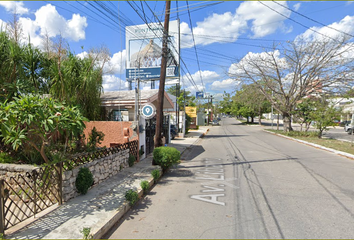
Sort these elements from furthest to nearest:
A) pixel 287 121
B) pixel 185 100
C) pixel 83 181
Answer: pixel 185 100
pixel 287 121
pixel 83 181

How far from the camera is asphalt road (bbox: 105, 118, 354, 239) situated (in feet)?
11.5

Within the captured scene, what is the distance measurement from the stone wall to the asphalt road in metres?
1.54

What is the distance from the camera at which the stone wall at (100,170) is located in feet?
14.8

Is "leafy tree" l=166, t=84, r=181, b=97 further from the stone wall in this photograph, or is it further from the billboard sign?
the stone wall

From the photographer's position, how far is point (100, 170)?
19.0ft

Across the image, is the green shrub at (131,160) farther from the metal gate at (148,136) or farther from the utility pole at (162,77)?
the metal gate at (148,136)

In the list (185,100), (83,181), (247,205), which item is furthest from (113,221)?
(185,100)

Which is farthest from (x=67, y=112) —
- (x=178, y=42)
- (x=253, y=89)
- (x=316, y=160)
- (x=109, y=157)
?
(x=253, y=89)

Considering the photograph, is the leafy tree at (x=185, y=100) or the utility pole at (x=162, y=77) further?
the leafy tree at (x=185, y=100)

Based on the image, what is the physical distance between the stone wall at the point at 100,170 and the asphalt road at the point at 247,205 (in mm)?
1536

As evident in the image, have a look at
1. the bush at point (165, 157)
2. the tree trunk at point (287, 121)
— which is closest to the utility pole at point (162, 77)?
the bush at point (165, 157)

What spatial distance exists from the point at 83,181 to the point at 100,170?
1027mm

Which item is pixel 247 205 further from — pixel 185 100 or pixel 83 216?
pixel 185 100

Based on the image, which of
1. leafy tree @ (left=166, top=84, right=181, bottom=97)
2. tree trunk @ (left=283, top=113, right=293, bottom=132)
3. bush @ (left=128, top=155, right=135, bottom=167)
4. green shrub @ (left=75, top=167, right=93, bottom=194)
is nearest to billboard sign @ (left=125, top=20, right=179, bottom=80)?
leafy tree @ (left=166, top=84, right=181, bottom=97)
